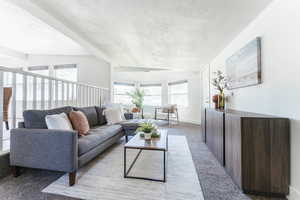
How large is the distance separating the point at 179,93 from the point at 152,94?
4.35ft

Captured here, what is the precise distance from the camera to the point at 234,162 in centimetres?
174

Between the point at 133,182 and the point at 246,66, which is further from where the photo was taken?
the point at 246,66

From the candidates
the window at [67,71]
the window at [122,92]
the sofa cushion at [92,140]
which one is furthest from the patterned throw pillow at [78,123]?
the window at [122,92]

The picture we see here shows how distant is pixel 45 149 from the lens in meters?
1.70

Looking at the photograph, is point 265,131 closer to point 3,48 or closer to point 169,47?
point 169,47

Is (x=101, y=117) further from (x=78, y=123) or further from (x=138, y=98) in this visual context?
(x=138, y=98)

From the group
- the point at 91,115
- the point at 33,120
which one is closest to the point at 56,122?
the point at 33,120

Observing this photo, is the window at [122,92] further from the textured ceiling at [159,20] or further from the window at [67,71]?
the textured ceiling at [159,20]

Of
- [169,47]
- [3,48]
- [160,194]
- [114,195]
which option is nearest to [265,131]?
[160,194]

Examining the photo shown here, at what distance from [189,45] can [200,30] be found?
2.37ft

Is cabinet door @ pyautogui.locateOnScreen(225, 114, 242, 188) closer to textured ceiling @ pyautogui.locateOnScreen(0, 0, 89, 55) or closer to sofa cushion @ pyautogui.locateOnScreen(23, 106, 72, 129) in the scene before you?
sofa cushion @ pyautogui.locateOnScreen(23, 106, 72, 129)

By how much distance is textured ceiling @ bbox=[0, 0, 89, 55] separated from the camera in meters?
3.11

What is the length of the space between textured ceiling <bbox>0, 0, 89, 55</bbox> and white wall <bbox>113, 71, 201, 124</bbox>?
2310mm

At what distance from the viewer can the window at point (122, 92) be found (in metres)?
6.73
